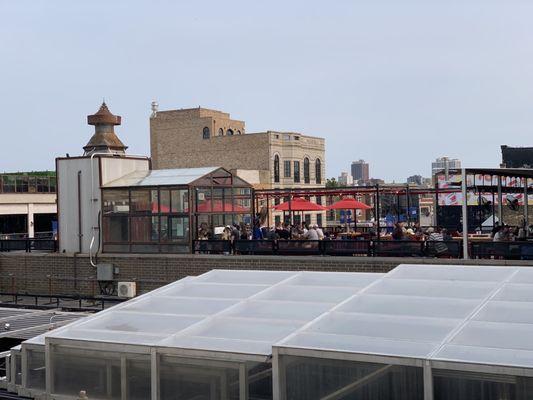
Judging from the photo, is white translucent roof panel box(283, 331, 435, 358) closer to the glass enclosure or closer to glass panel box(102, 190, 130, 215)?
the glass enclosure

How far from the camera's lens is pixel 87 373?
844 centimetres

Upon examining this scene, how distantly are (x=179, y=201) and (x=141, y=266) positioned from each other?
2.38 metres

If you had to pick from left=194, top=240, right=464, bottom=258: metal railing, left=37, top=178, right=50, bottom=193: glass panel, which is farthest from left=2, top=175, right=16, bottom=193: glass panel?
left=194, top=240, right=464, bottom=258: metal railing

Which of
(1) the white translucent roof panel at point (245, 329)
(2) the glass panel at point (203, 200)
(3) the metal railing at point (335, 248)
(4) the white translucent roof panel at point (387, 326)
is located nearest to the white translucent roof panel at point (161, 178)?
(2) the glass panel at point (203, 200)

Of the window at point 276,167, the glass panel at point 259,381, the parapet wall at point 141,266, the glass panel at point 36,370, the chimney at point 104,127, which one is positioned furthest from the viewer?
the window at point 276,167

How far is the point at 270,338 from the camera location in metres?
7.92

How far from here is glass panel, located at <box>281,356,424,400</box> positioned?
6.79 meters

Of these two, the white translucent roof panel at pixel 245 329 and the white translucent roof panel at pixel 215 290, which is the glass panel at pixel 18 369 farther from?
the white translucent roof panel at pixel 245 329

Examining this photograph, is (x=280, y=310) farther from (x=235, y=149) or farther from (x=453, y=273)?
(x=235, y=149)

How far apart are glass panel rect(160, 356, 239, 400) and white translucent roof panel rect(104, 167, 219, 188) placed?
45.5 feet

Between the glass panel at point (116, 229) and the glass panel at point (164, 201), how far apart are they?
4.54 feet

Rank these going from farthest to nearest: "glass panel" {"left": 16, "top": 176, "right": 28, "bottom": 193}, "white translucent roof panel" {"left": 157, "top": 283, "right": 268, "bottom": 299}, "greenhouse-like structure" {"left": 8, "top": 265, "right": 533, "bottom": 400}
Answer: "glass panel" {"left": 16, "top": 176, "right": 28, "bottom": 193}, "white translucent roof panel" {"left": 157, "top": 283, "right": 268, "bottom": 299}, "greenhouse-like structure" {"left": 8, "top": 265, "right": 533, "bottom": 400}

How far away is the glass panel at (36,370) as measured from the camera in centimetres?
878

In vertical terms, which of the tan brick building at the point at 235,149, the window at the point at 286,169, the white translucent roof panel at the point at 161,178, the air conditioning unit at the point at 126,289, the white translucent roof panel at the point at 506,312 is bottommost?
the air conditioning unit at the point at 126,289
